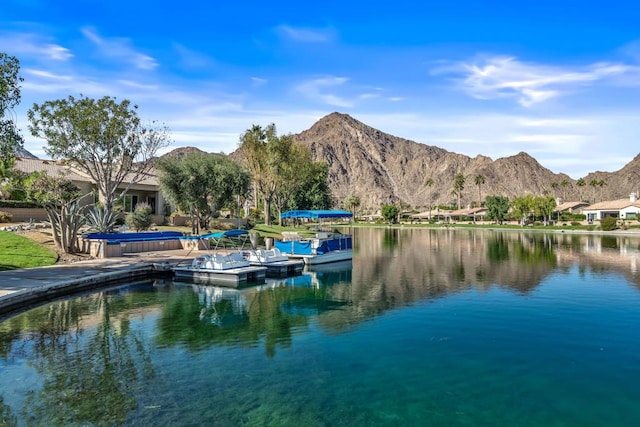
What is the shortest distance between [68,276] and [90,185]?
1231 inches

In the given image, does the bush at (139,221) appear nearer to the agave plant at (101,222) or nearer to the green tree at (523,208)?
the agave plant at (101,222)

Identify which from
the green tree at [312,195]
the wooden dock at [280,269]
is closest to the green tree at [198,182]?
the wooden dock at [280,269]

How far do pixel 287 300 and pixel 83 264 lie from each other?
12.1 m

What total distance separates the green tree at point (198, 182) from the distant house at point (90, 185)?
203 inches

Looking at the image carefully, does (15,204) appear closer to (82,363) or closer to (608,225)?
(82,363)

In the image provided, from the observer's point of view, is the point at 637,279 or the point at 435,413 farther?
the point at 637,279

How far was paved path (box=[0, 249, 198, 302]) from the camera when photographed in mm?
18141

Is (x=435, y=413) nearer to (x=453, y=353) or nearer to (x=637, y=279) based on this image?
(x=453, y=353)

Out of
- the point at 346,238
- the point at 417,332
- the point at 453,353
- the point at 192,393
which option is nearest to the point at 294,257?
the point at 346,238

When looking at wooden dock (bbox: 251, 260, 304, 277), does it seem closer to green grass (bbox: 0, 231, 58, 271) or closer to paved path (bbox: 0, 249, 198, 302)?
paved path (bbox: 0, 249, 198, 302)

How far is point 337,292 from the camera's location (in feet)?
73.8

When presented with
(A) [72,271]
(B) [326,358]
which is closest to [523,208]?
(A) [72,271]

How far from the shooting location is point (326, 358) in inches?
483

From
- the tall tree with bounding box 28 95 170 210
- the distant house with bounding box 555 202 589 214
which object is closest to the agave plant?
the tall tree with bounding box 28 95 170 210
